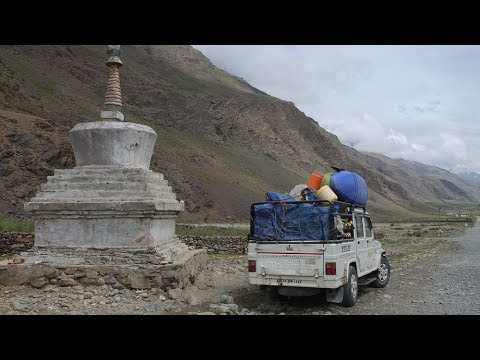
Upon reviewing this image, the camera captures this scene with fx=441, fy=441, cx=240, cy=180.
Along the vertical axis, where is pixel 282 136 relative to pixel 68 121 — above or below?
above

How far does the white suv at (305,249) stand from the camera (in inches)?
334

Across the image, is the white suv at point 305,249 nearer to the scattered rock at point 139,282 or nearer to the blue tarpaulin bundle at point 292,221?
the blue tarpaulin bundle at point 292,221

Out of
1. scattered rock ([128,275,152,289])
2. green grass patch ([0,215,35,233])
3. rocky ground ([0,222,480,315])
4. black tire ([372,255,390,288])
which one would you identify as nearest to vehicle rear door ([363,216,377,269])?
black tire ([372,255,390,288])

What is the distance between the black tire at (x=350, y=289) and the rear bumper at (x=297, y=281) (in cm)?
29

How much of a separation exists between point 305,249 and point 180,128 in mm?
68286

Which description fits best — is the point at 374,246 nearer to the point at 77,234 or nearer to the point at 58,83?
the point at 77,234

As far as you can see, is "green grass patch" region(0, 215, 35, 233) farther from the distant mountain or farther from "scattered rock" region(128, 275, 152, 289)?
the distant mountain

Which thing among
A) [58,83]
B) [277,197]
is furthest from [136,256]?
[58,83]

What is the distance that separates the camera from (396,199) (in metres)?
113

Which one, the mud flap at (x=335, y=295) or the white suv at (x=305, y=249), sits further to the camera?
the mud flap at (x=335, y=295)

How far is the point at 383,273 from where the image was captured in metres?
11.8

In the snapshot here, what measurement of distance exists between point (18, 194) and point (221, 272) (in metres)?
21.3

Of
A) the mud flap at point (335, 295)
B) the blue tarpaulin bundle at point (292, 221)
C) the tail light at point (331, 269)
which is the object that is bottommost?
the mud flap at point (335, 295)

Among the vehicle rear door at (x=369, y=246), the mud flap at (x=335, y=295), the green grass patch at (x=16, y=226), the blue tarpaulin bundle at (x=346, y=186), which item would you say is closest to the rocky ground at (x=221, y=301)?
the mud flap at (x=335, y=295)
